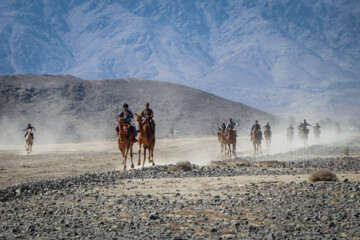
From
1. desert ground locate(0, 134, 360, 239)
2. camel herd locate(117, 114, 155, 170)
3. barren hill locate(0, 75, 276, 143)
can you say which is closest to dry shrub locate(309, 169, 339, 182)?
desert ground locate(0, 134, 360, 239)

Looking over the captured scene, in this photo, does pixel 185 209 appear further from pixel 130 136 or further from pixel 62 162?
pixel 62 162

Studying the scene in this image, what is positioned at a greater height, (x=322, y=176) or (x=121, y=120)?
(x=121, y=120)

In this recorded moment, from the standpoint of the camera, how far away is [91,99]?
121 metres

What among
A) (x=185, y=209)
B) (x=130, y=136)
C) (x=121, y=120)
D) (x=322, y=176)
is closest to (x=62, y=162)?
(x=130, y=136)

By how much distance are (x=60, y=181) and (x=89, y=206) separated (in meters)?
5.62

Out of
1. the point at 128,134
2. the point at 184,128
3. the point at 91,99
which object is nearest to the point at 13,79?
the point at 91,99

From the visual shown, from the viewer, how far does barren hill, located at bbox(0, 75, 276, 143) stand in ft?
326

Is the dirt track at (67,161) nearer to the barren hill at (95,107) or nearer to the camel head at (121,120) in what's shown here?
the camel head at (121,120)

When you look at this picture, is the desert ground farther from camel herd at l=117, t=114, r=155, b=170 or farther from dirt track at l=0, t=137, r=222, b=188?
dirt track at l=0, t=137, r=222, b=188

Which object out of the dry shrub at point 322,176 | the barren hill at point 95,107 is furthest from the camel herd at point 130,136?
the barren hill at point 95,107

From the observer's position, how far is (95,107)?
11625 centimetres

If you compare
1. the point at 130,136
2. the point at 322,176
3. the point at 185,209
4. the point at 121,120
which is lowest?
the point at 185,209

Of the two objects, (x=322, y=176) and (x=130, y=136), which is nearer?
(x=322, y=176)

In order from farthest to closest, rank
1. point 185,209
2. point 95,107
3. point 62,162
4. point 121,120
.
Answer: point 95,107 < point 62,162 < point 121,120 < point 185,209
